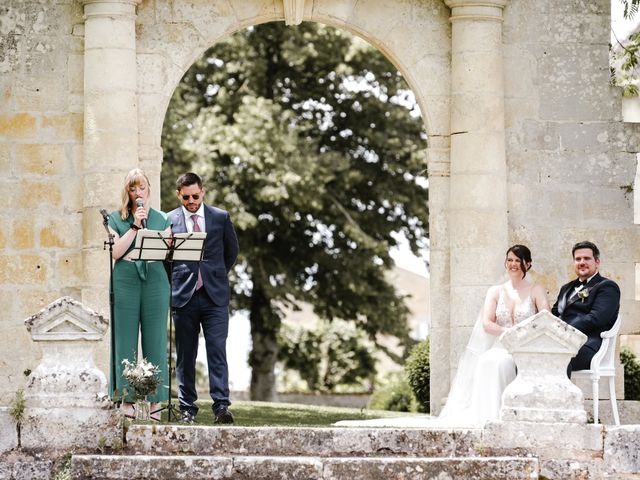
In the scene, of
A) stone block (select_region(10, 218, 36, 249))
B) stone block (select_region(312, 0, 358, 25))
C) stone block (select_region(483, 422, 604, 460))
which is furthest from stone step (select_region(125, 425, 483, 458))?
stone block (select_region(312, 0, 358, 25))

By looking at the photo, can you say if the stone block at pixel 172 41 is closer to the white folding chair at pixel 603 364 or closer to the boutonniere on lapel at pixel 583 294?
the boutonniere on lapel at pixel 583 294

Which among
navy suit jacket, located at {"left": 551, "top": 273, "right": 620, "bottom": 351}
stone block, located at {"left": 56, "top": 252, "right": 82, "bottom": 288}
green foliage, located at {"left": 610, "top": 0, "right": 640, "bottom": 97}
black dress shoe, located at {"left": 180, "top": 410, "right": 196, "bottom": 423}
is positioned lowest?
black dress shoe, located at {"left": 180, "top": 410, "right": 196, "bottom": 423}

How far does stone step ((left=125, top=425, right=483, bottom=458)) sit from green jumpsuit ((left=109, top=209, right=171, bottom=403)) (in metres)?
1.02

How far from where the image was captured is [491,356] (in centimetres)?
1055

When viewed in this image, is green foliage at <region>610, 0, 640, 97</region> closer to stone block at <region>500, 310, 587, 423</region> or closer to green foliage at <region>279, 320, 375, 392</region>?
stone block at <region>500, 310, 587, 423</region>

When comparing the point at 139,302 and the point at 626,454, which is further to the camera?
the point at 139,302

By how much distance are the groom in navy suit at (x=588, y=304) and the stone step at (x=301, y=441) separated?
Result: 1.50 meters

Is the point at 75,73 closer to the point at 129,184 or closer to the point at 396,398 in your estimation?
the point at 129,184

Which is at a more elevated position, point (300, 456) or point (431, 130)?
point (431, 130)

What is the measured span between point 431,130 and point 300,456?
179 inches

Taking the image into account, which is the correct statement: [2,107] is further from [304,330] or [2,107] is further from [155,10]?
[304,330]

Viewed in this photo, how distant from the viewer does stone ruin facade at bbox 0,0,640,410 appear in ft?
39.9

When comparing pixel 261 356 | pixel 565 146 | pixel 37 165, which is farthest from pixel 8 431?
pixel 261 356

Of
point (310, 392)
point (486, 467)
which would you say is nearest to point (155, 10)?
point (486, 467)
